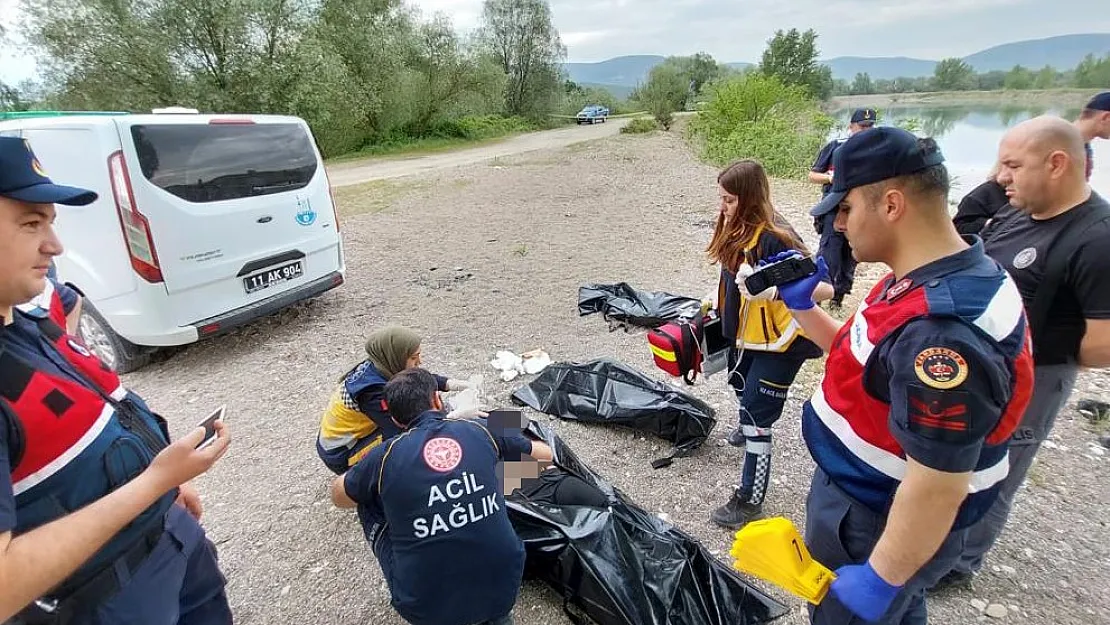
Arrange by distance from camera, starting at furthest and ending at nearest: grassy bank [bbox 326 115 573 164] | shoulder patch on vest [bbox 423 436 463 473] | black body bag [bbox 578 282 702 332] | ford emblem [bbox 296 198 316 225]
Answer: grassy bank [bbox 326 115 573 164], black body bag [bbox 578 282 702 332], ford emblem [bbox 296 198 316 225], shoulder patch on vest [bbox 423 436 463 473]

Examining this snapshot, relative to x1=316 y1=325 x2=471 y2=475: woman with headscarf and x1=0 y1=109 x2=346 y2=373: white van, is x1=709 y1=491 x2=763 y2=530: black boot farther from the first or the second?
x1=0 y1=109 x2=346 y2=373: white van

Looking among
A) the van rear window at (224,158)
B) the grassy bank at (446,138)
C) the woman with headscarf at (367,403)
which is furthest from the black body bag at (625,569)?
the grassy bank at (446,138)

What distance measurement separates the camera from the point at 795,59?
160 ft

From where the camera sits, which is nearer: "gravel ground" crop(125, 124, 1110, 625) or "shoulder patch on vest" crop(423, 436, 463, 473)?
"shoulder patch on vest" crop(423, 436, 463, 473)

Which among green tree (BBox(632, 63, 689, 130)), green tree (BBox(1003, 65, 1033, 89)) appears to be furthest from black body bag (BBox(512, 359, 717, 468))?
green tree (BBox(1003, 65, 1033, 89))

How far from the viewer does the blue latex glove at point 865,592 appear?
128cm

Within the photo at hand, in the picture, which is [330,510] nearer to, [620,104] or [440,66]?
[440,66]

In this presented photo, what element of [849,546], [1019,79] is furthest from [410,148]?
[1019,79]

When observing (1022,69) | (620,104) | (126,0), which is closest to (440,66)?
(126,0)

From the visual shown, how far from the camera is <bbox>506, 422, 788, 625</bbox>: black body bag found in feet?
6.47

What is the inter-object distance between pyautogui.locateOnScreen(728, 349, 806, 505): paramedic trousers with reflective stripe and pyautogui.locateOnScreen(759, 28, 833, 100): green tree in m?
52.3

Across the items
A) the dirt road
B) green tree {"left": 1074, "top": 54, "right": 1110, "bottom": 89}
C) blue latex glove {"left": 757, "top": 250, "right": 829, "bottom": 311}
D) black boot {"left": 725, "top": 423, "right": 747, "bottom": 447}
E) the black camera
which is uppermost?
green tree {"left": 1074, "top": 54, "right": 1110, "bottom": 89}

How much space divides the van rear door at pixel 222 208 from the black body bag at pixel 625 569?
321 centimetres

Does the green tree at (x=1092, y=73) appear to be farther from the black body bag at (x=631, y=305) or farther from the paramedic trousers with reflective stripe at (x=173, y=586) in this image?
the paramedic trousers with reflective stripe at (x=173, y=586)
